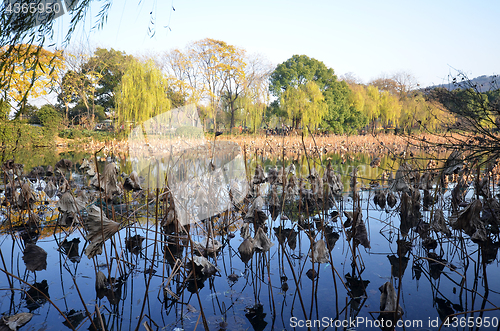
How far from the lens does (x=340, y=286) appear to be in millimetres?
2195

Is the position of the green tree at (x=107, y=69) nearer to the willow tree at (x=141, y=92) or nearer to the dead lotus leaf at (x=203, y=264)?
the willow tree at (x=141, y=92)

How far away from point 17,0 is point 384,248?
10.8 ft

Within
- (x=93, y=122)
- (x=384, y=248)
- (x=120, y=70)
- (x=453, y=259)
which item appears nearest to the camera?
(x=453, y=259)

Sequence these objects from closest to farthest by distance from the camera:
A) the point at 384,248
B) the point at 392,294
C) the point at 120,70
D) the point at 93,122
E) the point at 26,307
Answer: the point at 392,294, the point at 26,307, the point at 384,248, the point at 93,122, the point at 120,70

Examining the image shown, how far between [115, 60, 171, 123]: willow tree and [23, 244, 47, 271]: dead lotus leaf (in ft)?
42.6

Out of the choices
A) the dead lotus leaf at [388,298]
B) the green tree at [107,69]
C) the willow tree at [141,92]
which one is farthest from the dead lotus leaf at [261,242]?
the green tree at [107,69]

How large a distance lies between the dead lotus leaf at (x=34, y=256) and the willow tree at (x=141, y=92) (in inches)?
511

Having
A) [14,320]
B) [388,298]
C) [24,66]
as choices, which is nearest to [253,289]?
[388,298]

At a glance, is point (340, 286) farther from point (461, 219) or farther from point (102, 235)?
point (102, 235)

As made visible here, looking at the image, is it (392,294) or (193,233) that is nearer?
(392,294)

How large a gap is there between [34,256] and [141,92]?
1318 centimetres

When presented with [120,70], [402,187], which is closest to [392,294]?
[402,187]

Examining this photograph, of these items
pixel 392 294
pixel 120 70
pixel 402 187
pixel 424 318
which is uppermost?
pixel 120 70

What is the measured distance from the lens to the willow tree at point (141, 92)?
1383cm
